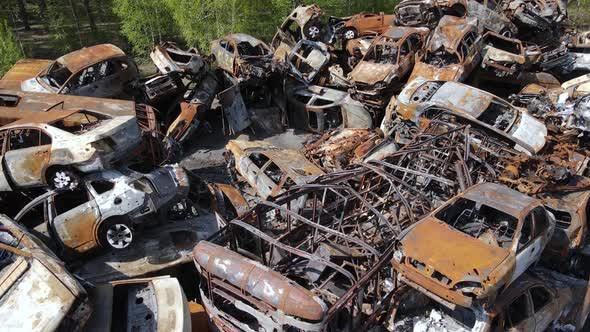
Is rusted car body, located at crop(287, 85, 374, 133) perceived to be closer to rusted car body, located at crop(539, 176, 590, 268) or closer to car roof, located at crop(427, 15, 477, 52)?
car roof, located at crop(427, 15, 477, 52)

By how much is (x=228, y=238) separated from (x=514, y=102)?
8127mm

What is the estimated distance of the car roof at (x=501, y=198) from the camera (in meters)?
5.88

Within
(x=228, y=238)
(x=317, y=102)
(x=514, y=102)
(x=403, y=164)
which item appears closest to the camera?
(x=228, y=238)

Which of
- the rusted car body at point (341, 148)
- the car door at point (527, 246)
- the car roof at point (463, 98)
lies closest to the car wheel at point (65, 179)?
the rusted car body at point (341, 148)

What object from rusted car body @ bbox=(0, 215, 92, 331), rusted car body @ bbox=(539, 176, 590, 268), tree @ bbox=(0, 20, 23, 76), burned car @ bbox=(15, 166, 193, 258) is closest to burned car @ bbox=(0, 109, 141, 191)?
burned car @ bbox=(15, 166, 193, 258)

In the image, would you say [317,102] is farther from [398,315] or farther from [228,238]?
[398,315]

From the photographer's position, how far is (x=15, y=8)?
2323 centimetres

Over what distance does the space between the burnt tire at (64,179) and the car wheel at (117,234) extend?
931 millimetres

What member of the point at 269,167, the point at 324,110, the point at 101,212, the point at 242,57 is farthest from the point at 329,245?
the point at 242,57

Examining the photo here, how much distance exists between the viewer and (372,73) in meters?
11.9

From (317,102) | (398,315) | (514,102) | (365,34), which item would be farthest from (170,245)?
(365,34)

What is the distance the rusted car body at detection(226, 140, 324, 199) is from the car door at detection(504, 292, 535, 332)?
11.8 ft

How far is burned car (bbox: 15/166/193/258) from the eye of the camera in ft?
23.1

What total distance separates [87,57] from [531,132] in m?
10.4
